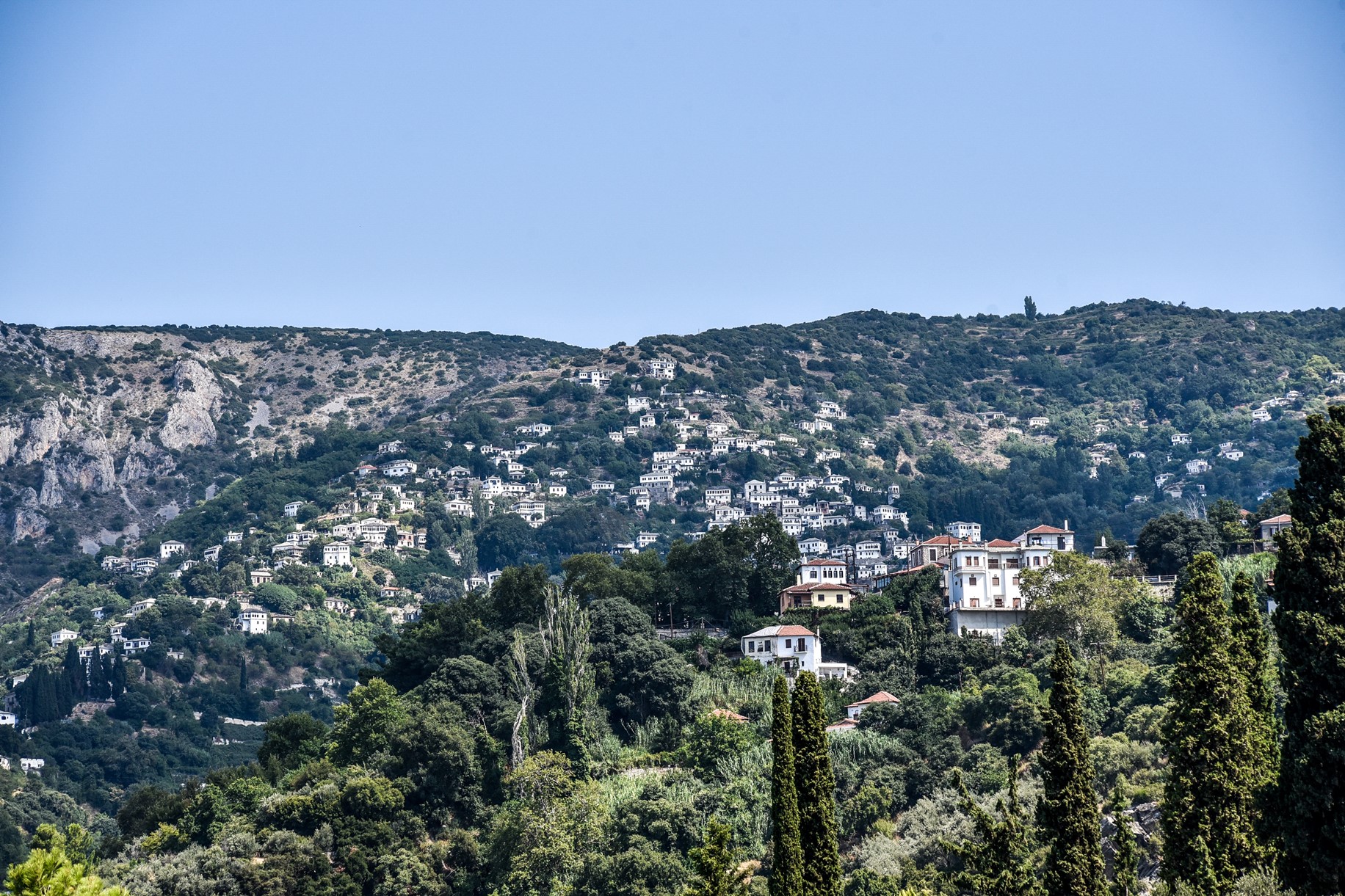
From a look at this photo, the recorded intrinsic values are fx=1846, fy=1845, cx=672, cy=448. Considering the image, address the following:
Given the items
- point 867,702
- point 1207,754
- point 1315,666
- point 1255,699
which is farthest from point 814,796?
point 867,702

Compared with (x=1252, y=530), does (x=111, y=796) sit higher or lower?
lower

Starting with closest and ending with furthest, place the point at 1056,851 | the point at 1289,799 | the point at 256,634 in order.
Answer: the point at 1289,799 < the point at 1056,851 < the point at 256,634

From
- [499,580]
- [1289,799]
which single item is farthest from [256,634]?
[1289,799]

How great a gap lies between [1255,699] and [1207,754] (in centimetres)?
400

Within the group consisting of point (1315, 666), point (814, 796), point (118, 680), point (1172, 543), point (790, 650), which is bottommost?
point (118, 680)

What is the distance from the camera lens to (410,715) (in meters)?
80.8

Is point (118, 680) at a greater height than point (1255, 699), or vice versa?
point (1255, 699)

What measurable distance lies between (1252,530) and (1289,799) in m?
67.2

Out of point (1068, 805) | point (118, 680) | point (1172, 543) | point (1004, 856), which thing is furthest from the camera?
point (118, 680)

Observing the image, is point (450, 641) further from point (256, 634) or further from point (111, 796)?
point (256, 634)

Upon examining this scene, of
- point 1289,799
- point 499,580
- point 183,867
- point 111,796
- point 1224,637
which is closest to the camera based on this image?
point 1289,799

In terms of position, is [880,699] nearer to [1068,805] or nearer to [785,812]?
[785,812]

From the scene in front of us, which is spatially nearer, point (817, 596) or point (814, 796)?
point (814, 796)

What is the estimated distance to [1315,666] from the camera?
1313 inches
